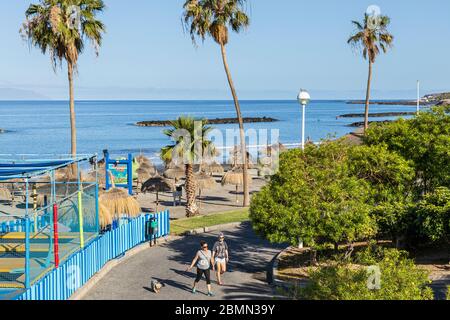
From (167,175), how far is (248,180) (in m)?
5.44

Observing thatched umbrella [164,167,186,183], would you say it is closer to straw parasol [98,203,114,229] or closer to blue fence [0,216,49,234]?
blue fence [0,216,49,234]

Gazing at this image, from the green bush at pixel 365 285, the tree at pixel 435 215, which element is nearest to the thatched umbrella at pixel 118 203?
the tree at pixel 435 215

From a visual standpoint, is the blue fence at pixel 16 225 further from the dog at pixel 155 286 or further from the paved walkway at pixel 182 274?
the dog at pixel 155 286

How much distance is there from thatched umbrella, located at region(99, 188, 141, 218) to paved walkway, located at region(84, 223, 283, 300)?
6.55ft

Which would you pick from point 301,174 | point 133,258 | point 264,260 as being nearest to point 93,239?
point 133,258

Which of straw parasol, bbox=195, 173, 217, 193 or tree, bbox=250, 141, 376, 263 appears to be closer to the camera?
tree, bbox=250, 141, 376, 263

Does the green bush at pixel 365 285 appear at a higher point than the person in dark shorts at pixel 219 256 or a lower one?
higher

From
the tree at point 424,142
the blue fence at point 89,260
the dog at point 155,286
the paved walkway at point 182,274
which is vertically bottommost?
the paved walkway at point 182,274

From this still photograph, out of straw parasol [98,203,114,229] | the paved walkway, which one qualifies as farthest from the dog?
straw parasol [98,203,114,229]

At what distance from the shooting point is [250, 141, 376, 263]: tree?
16.0 metres

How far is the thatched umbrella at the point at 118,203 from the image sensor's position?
22516 millimetres

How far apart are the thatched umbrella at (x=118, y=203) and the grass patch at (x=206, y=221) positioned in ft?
7.41

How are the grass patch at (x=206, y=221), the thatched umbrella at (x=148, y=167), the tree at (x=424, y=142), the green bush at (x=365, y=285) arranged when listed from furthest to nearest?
the thatched umbrella at (x=148, y=167) → the grass patch at (x=206, y=221) → the tree at (x=424, y=142) → the green bush at (x=365, y=285)

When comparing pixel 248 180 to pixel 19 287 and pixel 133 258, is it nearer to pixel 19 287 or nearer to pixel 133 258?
pixel 133 258
